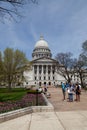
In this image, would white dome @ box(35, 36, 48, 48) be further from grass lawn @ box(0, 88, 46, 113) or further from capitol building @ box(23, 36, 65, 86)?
grass lawn @ box(0, 88, 46, 113)

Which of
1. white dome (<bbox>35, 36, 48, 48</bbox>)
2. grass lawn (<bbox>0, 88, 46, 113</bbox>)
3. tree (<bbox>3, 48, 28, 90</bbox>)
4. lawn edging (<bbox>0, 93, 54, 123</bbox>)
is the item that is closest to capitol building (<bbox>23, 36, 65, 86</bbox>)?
white dome (<bbox>35, 36, 48, 48</bbox>)

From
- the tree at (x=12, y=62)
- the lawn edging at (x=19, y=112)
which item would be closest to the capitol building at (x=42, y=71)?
the tree at (x=12, y=62)

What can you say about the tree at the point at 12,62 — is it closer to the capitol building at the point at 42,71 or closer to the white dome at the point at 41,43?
the capitol building at the point at 42,71

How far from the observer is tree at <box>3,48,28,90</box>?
44750 millimetres

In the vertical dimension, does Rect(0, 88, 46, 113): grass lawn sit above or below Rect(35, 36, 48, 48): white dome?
below

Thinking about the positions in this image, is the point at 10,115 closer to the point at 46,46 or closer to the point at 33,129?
the point at 33,129

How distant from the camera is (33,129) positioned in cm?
734

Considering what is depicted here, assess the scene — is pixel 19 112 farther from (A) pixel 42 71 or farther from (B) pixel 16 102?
(A) pixel 42 71

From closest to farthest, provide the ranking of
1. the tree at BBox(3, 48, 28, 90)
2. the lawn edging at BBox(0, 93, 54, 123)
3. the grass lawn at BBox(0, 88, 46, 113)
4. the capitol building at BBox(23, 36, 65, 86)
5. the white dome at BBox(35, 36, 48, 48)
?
the lawn edging at BBox(0, 93, 54, 123), the grass lawn at BBox(0, 88, 46, 113), the tree at BBox(3, 48, 28, 90), the capitol building at BBox(23, 36, 65, 86), the white dome at BBox(35, 36, 48, 48)

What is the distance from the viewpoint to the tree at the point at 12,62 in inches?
1762

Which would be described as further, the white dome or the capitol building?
the white dome

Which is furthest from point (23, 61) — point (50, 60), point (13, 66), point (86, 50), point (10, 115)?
point (50, 60)

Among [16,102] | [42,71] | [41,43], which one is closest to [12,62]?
[16,102]

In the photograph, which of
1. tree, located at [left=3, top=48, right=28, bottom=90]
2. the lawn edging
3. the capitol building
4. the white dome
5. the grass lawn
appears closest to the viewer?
the lawn edging
